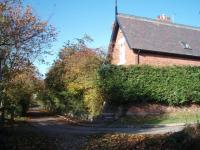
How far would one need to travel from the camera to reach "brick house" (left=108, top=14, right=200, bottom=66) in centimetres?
3506

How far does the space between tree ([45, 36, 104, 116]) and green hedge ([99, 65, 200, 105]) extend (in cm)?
126

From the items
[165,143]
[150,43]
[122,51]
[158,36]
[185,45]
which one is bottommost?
[165,143]

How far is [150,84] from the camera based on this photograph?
29891 mm

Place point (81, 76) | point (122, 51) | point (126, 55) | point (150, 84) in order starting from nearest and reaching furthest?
point (150, 84)
point (81, 76)
point (126, 55)
point (122, 51)

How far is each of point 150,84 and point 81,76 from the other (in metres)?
7.04

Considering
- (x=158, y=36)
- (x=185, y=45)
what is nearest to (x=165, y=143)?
(x=158, y=36)

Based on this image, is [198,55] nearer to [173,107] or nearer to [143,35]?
[143,35]

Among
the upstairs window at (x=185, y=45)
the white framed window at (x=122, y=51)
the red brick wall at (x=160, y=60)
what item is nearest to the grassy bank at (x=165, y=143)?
the red brick wall at (x=160, y=60)

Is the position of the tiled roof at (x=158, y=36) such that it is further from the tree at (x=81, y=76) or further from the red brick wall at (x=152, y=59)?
the tree at (x=81, y=76)

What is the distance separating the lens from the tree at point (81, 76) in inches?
1158

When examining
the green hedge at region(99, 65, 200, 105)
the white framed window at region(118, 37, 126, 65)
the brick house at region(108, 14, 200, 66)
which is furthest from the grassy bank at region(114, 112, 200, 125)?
the white framed window at region(118, 37, 126, 65)

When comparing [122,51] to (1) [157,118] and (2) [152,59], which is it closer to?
(2) [152,59]

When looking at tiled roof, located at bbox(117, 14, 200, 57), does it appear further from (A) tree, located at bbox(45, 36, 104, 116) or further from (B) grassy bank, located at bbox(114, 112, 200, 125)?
(B) grassy bank, located at bbox(114, 112, 200, 125)

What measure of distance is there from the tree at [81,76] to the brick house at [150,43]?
3.07m
